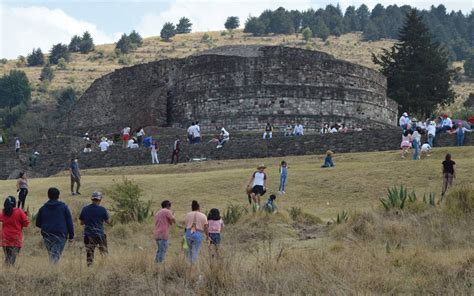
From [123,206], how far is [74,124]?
35.4 meters

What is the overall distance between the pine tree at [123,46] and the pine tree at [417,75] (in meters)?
69.7

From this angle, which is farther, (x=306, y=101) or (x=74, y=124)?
(x=74, y=124)

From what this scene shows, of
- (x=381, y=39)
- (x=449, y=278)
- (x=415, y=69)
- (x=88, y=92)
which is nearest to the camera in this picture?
(x=449, y=278)

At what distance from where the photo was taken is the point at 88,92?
52156 millimetres

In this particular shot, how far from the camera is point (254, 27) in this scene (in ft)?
431

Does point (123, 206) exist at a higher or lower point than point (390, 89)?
lower

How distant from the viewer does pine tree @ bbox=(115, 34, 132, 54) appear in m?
114

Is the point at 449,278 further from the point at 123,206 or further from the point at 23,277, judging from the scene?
the point at 123,206

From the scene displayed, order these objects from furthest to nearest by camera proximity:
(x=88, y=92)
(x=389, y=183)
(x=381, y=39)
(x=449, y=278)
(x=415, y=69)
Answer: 1. (x=381, y=39)
2. (x=88, y=92)
3. (x=415, y=69)
4. (x=389, y=183)
5. (x=449, y=278)

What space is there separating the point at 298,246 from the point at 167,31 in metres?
120

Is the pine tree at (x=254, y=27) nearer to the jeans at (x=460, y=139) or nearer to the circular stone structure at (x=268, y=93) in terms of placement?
the circular stone structure at (x=268, y=93)

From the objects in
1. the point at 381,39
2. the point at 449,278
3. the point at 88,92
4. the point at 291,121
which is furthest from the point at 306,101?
the point at 381,39

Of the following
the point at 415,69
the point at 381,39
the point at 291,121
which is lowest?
the point at 291,121

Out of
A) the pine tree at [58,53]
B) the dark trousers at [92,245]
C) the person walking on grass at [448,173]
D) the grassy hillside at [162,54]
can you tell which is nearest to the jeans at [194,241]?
the dark trousers at [92,245]
